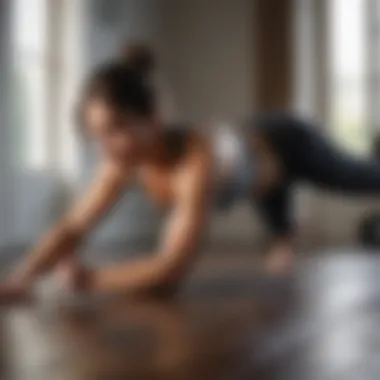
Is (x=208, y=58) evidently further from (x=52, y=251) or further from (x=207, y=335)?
(x=207, y=335)

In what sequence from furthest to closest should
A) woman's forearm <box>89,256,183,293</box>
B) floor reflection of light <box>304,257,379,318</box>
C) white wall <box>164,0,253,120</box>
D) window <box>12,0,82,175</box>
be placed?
white wall <box>164,0,253,120</box> < window <box>12,0,82,175</box> < woman's forearm <box>89,256,183,293</box> < floor reflection of light <box>304,257,379,318</box>

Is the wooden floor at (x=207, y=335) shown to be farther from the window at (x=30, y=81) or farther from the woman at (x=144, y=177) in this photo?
the window at (x=30, y=81)

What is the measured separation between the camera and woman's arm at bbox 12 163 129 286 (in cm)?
156

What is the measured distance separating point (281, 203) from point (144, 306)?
89cm

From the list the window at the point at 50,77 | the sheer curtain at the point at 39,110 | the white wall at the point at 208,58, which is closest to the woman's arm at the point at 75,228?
the sheer curtain at the point at 39,110

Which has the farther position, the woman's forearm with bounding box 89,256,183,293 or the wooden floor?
the woman's forearm with bounding box 89,256,183,293

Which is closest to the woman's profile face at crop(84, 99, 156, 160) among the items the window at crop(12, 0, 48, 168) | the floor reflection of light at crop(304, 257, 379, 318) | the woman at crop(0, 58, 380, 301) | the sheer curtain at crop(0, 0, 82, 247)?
the woman at crop(0, 58, 380, 301)

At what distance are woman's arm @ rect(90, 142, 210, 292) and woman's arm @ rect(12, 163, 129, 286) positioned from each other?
3.1 inches

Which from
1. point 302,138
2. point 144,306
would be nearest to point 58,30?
point 302,138

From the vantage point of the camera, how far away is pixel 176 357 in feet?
3.17

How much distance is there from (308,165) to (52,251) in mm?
851

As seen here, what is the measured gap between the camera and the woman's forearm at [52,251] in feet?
5.10

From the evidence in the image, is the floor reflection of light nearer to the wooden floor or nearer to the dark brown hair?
the wooden floor

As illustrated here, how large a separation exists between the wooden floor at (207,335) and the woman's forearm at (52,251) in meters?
0.11
